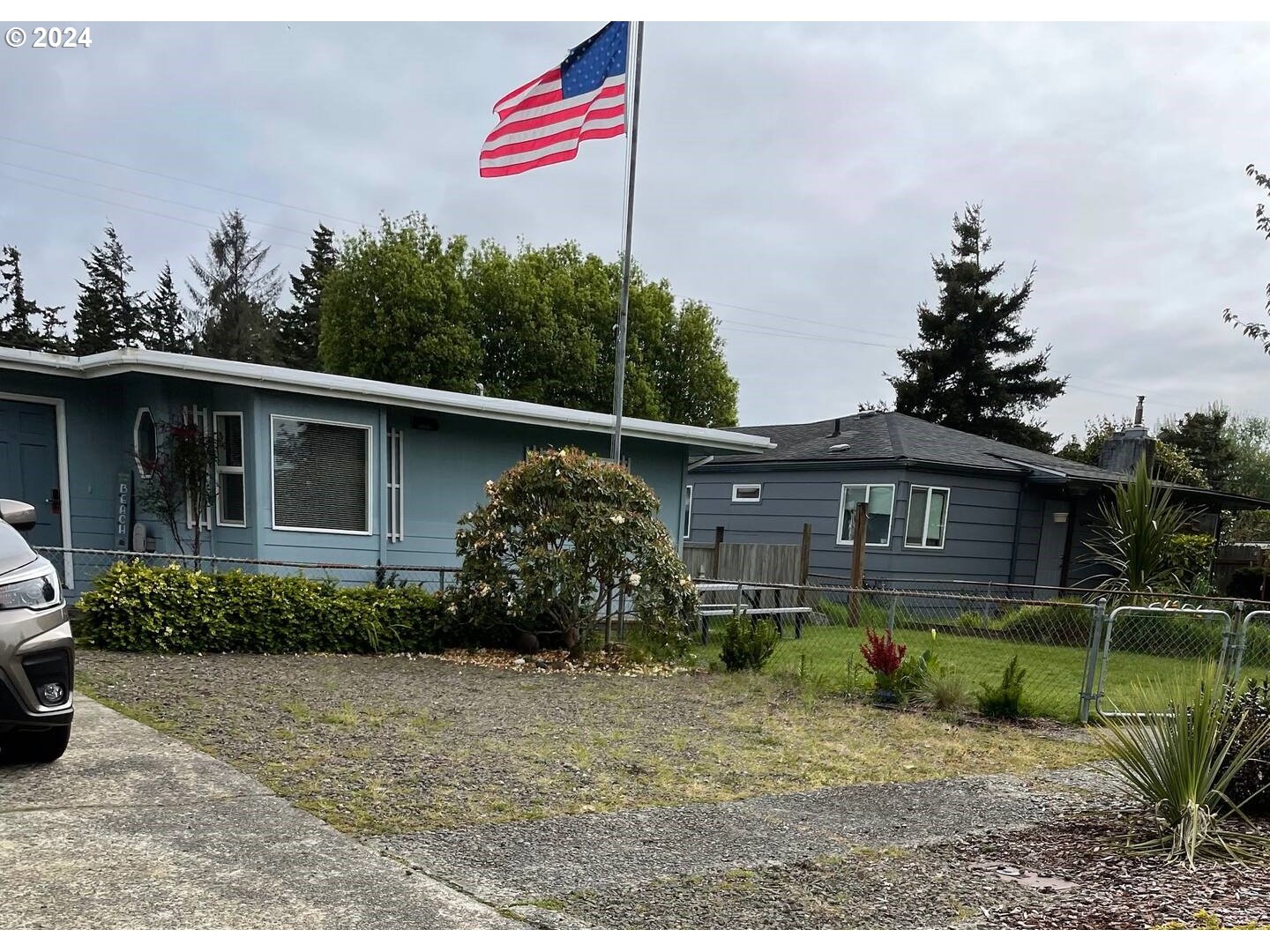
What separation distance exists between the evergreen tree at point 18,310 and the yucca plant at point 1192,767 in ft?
141

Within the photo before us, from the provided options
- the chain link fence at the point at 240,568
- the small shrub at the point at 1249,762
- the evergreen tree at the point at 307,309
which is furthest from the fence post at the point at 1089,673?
the evergreen tree at the point at 307,309

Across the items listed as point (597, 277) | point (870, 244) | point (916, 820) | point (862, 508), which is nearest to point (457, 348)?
point (597, 277)

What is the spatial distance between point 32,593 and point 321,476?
6.27 metres

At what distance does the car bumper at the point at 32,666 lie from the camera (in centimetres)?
412

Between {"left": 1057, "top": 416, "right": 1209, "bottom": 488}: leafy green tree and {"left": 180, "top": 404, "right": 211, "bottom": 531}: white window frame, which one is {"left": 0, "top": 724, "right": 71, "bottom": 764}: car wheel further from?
{"left": 1057, "top": 416, "right": 1209, "bottom": 488}: leafy green tree

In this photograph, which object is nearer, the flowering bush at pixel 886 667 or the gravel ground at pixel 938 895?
the gravel ground at pixel 938 895

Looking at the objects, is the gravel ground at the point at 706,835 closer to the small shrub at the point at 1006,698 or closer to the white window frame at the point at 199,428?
the small shrub at the point at 1006,698

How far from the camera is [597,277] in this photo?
97.2 ft

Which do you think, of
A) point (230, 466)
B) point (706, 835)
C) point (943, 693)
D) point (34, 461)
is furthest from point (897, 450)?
point (706, 835)

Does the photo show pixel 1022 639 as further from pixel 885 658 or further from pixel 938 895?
pixel 938 895

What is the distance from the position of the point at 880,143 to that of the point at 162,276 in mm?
41548

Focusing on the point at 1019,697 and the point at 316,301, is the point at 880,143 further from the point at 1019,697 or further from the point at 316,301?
the point at 316,301

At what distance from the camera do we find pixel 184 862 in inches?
133

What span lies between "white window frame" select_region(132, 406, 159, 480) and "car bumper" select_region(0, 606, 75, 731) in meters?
6.23
